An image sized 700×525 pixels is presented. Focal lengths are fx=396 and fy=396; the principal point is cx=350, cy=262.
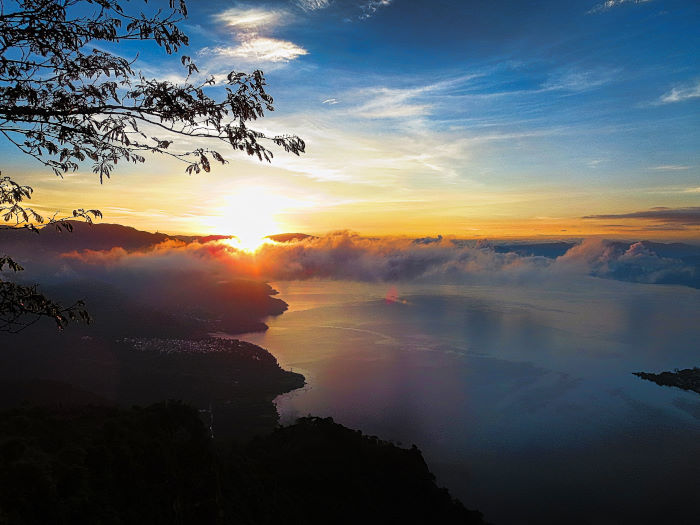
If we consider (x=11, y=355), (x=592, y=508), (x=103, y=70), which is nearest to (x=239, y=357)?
Result: (x=11, y=355)

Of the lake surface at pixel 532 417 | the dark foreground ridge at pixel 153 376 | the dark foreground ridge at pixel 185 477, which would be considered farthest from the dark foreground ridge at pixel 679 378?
the dark foreground ridge at pixel 153 376

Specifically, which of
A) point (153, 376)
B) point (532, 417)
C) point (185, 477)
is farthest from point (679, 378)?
point (153, 376)

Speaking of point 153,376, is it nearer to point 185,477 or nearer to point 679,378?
point 185,477

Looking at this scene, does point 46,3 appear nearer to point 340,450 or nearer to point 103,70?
point 103,70

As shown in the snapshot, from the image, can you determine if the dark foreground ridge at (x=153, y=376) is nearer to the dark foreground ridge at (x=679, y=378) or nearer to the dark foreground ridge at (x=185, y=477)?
the dark foreground ridge at (x=185, y=477)

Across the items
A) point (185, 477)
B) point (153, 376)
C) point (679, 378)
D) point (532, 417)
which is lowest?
point (679, 378)


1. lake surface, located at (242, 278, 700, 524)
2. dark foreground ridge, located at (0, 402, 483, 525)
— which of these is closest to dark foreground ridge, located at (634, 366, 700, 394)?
lake surface, located at (242, 278, 700, 524)
